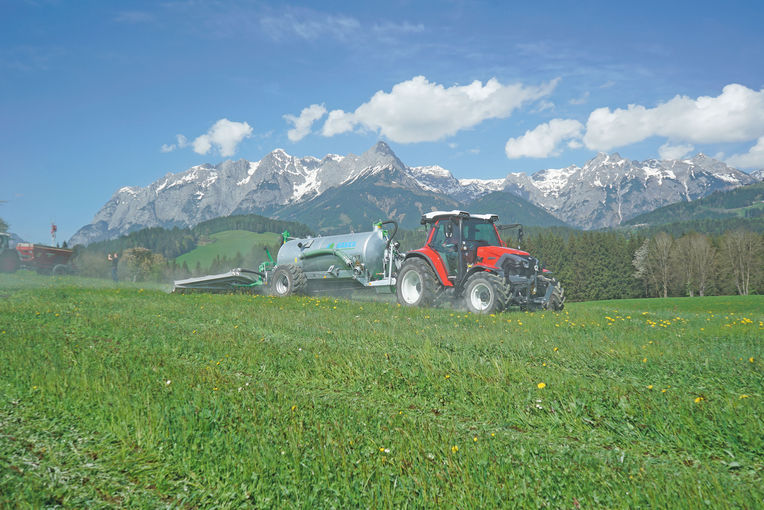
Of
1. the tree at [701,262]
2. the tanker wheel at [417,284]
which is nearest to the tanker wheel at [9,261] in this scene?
the tanker wheel at [417,284]

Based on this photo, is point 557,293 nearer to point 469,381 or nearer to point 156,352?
point 469,381

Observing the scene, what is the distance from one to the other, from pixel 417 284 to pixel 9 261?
108ft

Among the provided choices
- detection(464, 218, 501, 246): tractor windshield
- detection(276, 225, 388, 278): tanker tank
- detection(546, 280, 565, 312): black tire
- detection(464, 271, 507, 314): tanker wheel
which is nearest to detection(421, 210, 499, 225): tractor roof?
detection(464, 218, 501, 246): tractor windshield

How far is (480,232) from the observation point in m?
14.3

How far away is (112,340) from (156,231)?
6154 inches

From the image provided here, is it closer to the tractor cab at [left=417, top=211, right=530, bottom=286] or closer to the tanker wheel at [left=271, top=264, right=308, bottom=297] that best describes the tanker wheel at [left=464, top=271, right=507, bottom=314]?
the tractor cab at [left=417, top=211, right=530, bottom=286]

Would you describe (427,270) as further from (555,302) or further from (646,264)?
(646,264)

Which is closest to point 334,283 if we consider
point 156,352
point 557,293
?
point 557,293

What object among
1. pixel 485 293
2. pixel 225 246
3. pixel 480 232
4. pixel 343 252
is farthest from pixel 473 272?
pixel 225 246

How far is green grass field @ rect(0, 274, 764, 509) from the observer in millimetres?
3084

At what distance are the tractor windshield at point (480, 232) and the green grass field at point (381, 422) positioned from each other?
21.8 feet

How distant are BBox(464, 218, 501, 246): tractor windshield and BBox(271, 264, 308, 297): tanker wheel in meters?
7.32

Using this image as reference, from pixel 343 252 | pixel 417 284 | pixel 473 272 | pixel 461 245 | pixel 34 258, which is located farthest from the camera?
pixel 34 258

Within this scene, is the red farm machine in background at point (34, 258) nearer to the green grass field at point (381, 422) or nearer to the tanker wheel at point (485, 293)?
the green grass field at point (381, 422)
